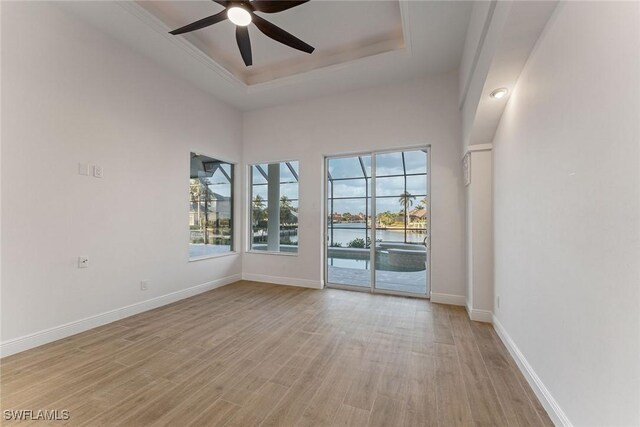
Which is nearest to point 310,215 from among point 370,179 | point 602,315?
point 370,179

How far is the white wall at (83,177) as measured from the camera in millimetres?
2402

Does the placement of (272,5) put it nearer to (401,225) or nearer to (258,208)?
(401,225)

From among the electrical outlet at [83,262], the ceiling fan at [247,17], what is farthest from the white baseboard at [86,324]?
the ceiling fan at [247,17]

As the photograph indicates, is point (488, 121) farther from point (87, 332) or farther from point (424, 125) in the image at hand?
point (87, 332)

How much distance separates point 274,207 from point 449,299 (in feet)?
11.1

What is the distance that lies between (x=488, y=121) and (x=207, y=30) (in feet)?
11.8

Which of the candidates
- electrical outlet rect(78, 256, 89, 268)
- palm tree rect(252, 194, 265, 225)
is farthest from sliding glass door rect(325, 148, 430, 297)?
electrical outlet rect(78, 256, 89, 268)

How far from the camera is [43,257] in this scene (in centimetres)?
257

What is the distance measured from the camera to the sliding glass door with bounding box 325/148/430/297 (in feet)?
13.9

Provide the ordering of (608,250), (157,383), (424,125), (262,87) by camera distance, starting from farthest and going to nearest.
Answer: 1. (262,87)
2. (424,125)
3. (157,383)
4. (608,250)

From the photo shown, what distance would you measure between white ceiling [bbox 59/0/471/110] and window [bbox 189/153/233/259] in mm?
1298

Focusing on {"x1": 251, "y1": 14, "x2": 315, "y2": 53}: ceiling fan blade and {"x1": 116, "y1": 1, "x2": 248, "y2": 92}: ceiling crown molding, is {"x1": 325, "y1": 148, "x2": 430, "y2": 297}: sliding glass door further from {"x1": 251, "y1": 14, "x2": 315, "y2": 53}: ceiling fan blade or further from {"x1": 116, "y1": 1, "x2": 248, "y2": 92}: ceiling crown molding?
{"x1": 251, "y1": 14, "x2": 315, "y2": 53}: ceiling fan blade

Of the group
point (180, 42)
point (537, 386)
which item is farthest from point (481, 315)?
point (180, 42)

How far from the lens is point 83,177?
2875 millimetres
